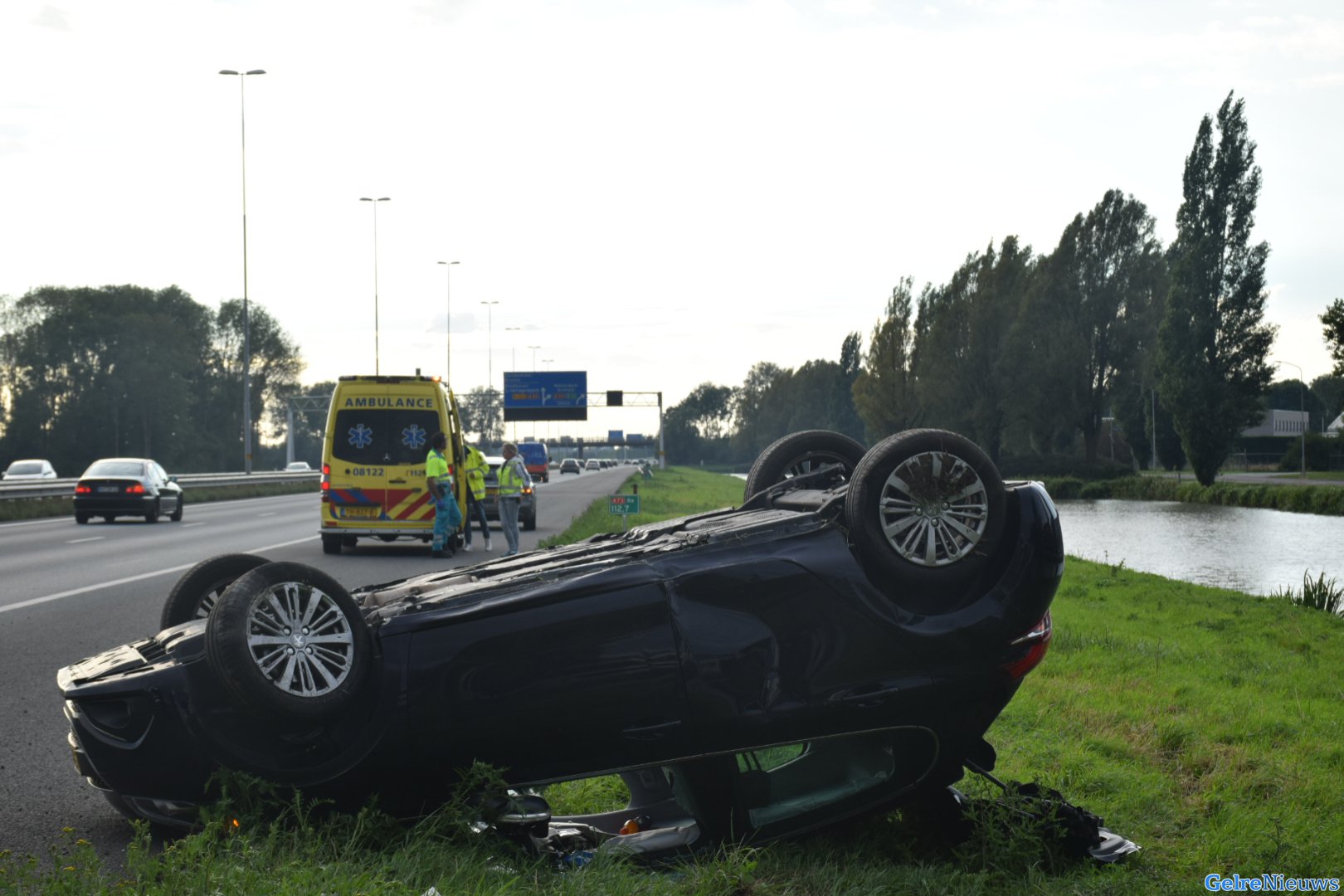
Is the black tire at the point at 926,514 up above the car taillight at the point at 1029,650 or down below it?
above

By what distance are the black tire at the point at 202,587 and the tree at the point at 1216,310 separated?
5095cm

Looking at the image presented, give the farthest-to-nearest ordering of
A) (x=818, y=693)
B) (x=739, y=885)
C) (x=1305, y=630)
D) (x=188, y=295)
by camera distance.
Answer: (x=188, y=295) → (x=1305, y=630) → (x=818, y=693) → (x=739, y=885)

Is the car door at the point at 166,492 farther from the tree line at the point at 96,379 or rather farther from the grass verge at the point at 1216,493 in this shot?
the tree line at the point at 96,379

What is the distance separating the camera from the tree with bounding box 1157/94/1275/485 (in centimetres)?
5084

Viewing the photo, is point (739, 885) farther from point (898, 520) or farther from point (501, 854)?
point (898, 520)

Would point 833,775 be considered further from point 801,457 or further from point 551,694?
point 801,457

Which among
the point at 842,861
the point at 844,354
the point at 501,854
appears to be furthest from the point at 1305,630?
the point at 844,354

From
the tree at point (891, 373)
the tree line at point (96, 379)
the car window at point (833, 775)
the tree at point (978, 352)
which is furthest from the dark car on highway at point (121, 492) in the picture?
the tree line at point (96, 379)

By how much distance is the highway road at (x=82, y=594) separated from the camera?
16.7 feet

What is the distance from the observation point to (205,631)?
159 inches

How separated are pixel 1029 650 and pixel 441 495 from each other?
48.7 ft

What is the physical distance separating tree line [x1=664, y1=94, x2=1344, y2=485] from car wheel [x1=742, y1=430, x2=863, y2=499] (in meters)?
36.1

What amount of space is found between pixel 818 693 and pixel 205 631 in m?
1.99

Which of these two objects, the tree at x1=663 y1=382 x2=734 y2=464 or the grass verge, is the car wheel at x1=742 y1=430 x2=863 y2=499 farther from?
the tree at x1=663 y1=382 x2=734 y2=464
